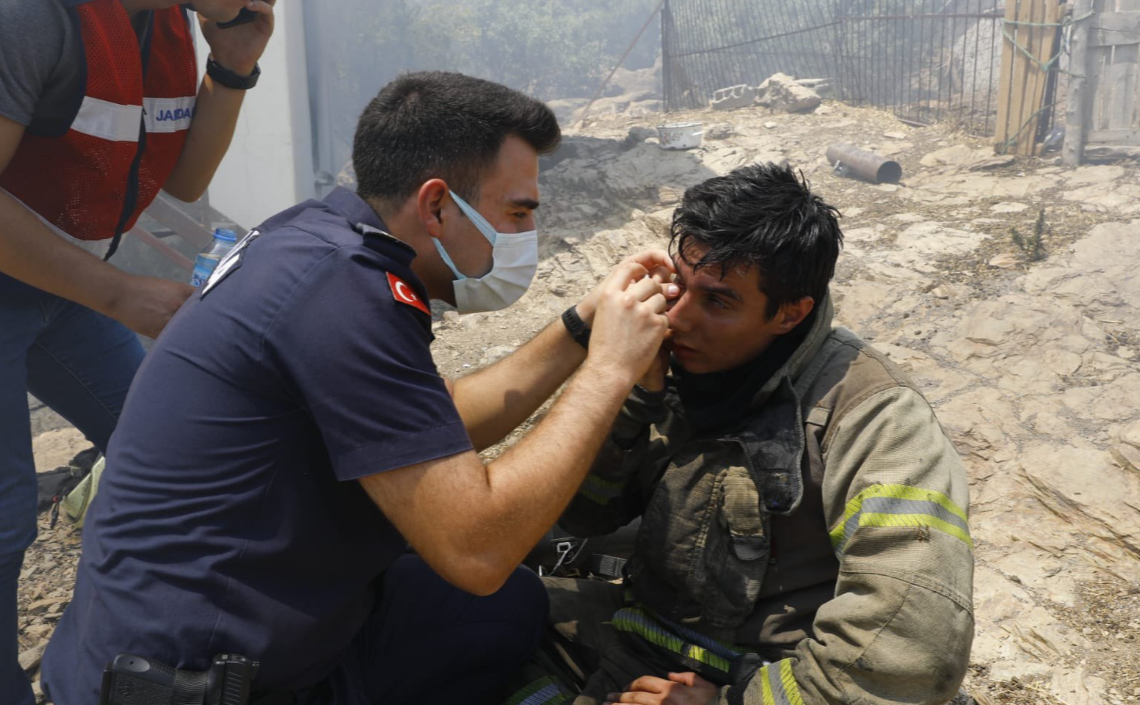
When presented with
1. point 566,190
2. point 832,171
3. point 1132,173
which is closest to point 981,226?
point 1132,173

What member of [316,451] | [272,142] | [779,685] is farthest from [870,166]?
[316,451]

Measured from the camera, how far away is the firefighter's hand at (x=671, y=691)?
6.85 ft

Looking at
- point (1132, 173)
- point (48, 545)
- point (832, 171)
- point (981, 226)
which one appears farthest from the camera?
point (832, 171)

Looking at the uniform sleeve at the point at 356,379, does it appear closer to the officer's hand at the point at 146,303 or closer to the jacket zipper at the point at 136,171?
the officer's hand at the point at 146,303

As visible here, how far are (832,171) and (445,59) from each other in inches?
839

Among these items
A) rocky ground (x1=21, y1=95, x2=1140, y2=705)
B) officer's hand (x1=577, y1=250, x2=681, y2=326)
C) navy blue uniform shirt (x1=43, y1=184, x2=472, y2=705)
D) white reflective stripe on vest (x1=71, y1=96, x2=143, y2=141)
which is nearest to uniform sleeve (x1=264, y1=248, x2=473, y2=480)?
navy blue uniform shirt (x1=43, y1=184, x2=472, y2=705)

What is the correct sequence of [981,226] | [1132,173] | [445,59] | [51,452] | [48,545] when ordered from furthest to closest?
[445,59], [1132,173], [981,226], [51,452], [48,545]

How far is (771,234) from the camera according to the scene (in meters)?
2.12

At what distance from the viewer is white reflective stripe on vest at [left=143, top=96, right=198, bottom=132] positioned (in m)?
2.93

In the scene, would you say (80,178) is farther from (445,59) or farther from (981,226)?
(445,59)

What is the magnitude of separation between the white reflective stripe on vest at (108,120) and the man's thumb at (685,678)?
2.24m

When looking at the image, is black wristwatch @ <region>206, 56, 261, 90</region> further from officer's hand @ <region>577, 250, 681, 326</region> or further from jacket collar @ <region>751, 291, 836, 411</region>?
jacket collar @ <region>751, 291, 836, 411</region>

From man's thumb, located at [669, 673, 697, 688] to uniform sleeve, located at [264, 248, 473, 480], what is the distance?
→ 0.86 m

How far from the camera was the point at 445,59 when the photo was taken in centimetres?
2736
